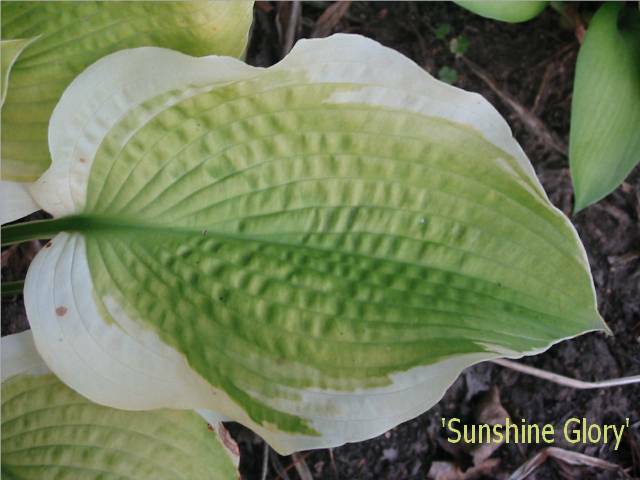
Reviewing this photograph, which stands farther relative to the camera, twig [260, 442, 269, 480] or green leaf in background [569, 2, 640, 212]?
twig [260, 442, 269, 480]

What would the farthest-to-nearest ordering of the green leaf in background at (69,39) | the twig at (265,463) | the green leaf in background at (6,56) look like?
the twig at (265,463), the green leaf in background at (69,39), the green leaf in background at (6,56)

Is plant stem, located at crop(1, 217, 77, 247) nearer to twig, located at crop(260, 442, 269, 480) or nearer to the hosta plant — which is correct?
twig, located at crop(260, 442, 269, 480)

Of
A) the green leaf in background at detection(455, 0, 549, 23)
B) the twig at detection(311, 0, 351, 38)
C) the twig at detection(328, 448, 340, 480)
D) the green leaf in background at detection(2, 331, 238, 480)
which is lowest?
the twig at detection(328, 448, 340, 480)

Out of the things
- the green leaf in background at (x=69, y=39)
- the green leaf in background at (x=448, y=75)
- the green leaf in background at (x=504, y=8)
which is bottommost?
the green leaf in background at (x=448, y=75)

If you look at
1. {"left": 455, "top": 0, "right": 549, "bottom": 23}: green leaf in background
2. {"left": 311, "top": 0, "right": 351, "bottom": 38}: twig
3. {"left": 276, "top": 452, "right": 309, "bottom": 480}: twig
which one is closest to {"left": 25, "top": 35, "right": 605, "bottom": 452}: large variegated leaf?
{"left": 455, "top": 0, "right": 549, "bottom": 23}: green leaf in background

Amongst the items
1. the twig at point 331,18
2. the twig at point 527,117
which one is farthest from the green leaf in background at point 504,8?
the twig at point 331,18

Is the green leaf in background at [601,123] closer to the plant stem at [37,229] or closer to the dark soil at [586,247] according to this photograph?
the dark soil at [586,247]

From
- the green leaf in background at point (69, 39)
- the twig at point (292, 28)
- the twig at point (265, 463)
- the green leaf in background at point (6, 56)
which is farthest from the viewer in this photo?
the twig at point (292, 28)

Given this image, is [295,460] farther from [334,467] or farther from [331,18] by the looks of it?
[331,18]
